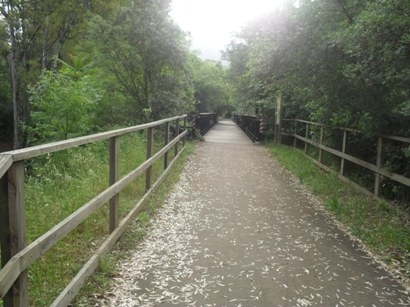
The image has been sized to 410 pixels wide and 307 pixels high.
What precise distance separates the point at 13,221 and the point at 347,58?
6104 mm

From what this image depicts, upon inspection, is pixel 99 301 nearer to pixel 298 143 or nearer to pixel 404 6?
pixel 404 6

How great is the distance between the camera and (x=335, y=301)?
11.4 ft

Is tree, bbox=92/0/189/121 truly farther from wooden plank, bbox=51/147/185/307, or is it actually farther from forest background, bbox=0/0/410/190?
wooden plank, bbox=51/147/185/307

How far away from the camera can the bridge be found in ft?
11.3

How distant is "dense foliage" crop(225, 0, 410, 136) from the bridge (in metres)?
1.97

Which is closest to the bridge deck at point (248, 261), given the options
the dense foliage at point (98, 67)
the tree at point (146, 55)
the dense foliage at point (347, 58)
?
the dense foliage at point (347, 58)

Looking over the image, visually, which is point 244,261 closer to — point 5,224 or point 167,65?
point 5,224

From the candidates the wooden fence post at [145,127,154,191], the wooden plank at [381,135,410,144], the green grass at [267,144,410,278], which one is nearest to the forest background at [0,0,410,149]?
the wooden plank at [381,135,410,144]

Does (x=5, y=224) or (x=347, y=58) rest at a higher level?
(x=347, y=58)

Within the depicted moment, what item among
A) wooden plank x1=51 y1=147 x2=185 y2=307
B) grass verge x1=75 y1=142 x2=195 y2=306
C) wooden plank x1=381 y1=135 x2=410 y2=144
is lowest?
grass verge x1=75 y1=142 x2=195 y2=306

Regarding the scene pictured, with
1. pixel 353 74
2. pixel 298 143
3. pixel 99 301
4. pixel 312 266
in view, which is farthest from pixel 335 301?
pixel 298 143

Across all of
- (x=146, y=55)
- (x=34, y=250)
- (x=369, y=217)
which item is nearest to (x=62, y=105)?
(x=146, y=55)

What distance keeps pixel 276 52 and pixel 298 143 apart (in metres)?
8.19

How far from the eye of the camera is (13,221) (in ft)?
7.27
